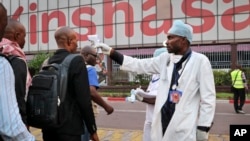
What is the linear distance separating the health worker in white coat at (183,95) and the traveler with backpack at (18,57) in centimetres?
136

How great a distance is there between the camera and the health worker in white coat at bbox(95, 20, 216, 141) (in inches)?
144

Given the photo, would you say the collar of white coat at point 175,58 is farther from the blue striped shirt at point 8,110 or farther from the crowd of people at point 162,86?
the blue striped shirt at point 8,110

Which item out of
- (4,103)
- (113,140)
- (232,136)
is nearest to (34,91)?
(4,103)

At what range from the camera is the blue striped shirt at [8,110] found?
1.89 metres

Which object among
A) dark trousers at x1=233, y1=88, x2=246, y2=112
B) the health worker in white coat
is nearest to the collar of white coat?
the health worker in white coat

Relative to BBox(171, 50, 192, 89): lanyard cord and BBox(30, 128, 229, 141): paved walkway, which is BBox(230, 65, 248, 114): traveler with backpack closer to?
BBox(30, 128, 229, 141): paved walkway

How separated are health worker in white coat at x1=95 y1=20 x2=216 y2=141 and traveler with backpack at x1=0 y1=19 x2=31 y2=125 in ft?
4.46

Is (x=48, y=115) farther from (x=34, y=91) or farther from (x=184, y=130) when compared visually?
(x=184, y=130)

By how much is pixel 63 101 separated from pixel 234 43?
24205mm

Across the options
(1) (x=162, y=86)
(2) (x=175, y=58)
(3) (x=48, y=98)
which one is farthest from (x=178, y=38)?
(3) (x=48, y=98)

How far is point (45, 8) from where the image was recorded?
34.8 metres

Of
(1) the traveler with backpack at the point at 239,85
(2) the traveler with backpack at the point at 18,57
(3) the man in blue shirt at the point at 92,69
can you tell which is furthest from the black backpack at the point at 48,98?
(1) the traveler with backpack at the point at 239,85

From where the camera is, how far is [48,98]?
125 inches

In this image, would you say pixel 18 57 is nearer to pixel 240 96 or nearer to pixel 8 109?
pixel 8 109
